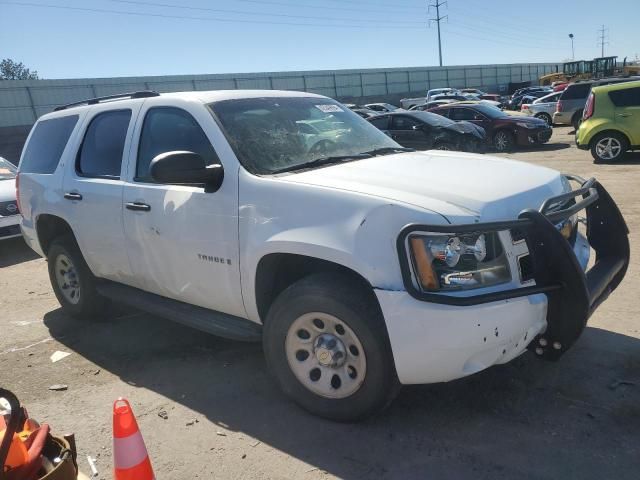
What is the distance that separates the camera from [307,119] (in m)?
3.89

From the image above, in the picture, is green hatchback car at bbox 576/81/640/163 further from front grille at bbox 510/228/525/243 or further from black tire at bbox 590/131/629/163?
front grille at bbox 510/228/525/243

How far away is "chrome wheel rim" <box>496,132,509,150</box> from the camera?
16.5m

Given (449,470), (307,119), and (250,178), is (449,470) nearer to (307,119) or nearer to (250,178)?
(250,178)

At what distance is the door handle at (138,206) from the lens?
12.3ft

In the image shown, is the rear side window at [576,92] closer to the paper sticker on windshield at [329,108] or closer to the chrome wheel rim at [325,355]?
the paper sticker on windshield at [329,108]

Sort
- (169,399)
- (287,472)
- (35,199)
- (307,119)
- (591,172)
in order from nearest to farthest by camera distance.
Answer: (287,472), (169,399), (307,119), (35,199), (591,172)

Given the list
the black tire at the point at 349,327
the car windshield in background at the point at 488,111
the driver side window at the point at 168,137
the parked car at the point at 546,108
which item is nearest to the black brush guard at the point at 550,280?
the black tire at the point at 349,327

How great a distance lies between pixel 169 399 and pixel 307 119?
212cm

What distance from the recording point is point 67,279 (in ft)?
16.7

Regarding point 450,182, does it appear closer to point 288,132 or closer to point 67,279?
point 288,132

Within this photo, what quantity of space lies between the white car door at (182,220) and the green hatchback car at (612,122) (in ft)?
35.6

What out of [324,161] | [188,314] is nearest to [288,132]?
[324,161]

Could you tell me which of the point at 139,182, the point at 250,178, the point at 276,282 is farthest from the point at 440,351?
the point at 139,182

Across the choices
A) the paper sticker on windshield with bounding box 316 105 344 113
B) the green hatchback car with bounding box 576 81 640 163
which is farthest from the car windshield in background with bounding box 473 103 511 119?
the paper sticker on windshield with bounding box 316 105 344 113
